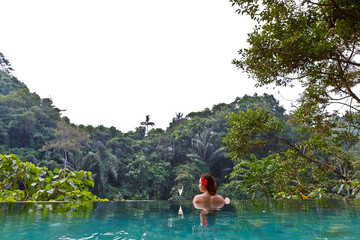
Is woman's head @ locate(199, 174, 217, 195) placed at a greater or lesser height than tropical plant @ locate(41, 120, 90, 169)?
lesser

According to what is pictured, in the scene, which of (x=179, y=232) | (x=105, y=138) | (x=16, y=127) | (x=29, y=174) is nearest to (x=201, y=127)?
(x=105, y=138)

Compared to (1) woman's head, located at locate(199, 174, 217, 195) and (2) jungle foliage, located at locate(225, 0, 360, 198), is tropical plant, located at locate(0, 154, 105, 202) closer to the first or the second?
(1) woman's head, located at locate(199, 174, 217, 195)

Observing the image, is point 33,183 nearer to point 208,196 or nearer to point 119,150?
point 208,196

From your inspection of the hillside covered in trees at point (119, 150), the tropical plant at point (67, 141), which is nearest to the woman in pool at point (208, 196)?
the hillside covered in trees at point (119, 150)

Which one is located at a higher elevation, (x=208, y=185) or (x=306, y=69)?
(x=306, y=69)

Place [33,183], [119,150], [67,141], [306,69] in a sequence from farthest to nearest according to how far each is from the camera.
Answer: [119,150] < [67,141] < [306,69] < [33,183]

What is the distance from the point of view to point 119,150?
26234 mm

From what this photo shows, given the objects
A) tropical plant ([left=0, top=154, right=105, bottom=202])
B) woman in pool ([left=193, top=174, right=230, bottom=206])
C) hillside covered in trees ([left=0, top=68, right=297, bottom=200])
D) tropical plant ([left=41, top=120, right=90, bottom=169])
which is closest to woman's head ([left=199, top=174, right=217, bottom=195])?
woman in pool ([left=193, top=174, right=230, bottom=206])

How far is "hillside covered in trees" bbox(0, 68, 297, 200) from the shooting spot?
21.4 m

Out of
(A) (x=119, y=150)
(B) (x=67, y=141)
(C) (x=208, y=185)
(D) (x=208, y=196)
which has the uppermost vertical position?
(B) (x=67, y=141)

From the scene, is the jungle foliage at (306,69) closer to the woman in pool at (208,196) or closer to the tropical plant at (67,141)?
the woman in pool at (208,196)

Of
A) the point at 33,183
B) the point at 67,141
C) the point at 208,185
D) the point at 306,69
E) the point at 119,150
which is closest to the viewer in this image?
the point at 33,183

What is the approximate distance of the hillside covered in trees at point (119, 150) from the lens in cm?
2144

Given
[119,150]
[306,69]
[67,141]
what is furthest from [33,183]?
[119,150]
